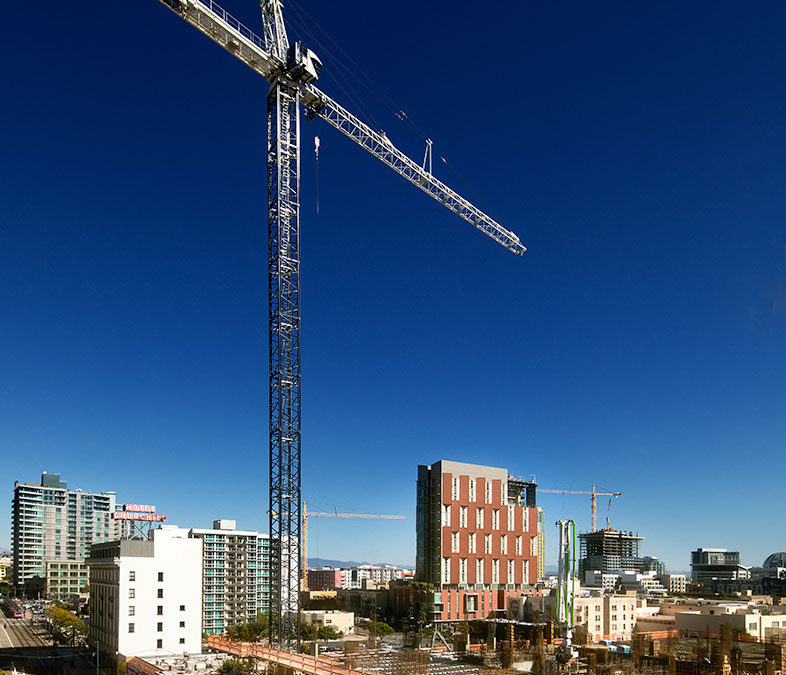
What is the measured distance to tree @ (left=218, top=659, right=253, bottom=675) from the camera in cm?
3737

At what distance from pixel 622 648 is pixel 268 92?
50421 mm

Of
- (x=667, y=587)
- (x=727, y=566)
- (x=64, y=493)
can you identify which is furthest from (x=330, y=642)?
(x=727, y=566)

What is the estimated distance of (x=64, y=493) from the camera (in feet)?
481

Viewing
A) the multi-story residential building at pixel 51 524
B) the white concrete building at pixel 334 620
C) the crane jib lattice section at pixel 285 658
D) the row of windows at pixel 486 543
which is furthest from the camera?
the multi-story residential building at pixel 51 524

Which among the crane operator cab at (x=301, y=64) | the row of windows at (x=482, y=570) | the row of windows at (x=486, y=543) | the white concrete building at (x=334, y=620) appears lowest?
the white concrete building at (x=334, y=620)

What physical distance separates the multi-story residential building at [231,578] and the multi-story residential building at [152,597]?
1234 inches

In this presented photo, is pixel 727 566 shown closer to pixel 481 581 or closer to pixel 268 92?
pixel 481 581

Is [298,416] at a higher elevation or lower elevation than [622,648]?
higher

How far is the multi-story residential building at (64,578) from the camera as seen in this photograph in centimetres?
12506

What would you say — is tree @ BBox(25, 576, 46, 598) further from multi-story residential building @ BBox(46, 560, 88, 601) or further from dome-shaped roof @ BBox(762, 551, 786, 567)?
dome-shaped roof @ BBox(762, 551, 786, 567)

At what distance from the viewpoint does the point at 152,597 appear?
43969 millimetres

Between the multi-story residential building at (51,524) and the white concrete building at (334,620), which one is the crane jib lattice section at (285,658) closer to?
the white concrete building at (334,620)

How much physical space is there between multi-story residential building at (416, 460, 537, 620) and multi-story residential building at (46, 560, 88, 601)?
210ft

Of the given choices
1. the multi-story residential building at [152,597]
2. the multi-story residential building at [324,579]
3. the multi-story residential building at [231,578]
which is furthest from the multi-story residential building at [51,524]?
the multi-story residential building at [152,597]
